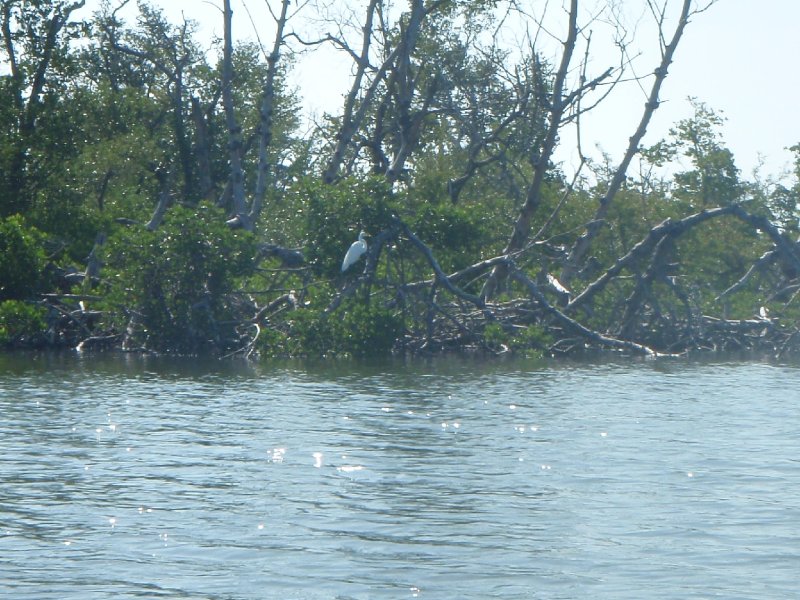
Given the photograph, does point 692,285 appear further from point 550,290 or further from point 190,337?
point 190,337

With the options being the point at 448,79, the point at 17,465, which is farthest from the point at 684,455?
the point at 448,79

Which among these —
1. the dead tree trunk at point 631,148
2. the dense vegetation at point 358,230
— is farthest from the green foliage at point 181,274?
the dead tree trunk at point 631,148

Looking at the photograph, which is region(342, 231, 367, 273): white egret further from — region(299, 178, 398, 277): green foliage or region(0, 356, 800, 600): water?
region(0, 356, 800, 600): water

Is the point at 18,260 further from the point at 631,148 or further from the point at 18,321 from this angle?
the point at 631,148

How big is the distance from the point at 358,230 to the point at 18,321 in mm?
6392

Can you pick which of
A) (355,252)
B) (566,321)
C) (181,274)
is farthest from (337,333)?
(566,321)

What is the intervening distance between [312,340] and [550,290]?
17.0 feet

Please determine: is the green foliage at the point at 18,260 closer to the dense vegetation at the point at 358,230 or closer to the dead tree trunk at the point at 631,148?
the dense vegetation at the point at 358,230

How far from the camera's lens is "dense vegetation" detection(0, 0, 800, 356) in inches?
933

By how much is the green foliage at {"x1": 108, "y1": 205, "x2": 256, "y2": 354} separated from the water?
17.1 ft

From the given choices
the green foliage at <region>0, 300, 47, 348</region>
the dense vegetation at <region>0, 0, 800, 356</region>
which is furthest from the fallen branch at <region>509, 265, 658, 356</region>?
the green foliage at <region>0, 300, 47, 348</region>

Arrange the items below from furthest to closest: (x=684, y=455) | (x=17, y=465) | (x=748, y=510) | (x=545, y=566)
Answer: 1. (x=684, y=455)
2. (x=17, y=465)
3. (x=748, y=510)
4. (x=545, y=566)

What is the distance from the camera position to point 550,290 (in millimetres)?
25750

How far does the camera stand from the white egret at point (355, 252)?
888 inches
